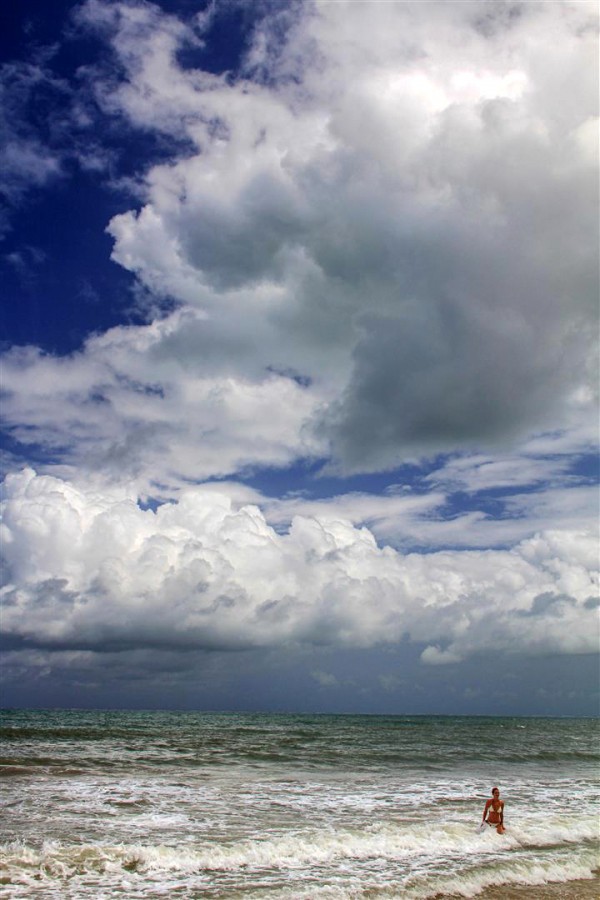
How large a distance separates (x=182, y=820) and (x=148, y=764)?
1782 cm

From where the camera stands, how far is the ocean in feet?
46.9

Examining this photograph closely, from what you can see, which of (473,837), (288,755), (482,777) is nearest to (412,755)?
(288,755)

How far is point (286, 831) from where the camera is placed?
1892cm

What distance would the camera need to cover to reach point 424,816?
2189cm

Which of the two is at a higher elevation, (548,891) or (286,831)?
(548,891)

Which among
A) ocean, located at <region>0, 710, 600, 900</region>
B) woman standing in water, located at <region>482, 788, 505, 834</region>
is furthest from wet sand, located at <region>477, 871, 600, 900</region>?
woman standing in water, located at <region>482, 788, 505, 834</region>

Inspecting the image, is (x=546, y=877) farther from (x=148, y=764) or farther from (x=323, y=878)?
(x=148, y=764)

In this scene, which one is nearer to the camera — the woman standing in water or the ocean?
the ocean

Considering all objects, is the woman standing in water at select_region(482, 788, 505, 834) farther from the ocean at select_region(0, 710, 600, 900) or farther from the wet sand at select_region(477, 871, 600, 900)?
the wet sand at select_region(477, 871, 600, 900)

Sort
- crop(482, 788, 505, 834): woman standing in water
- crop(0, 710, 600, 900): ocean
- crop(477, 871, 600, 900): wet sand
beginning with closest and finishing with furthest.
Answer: crop(477, 871, 600, 900): wet sand
crop(0, 710, 600, 900): ocean
crop(482, 788, 505, 834): woman standing in water

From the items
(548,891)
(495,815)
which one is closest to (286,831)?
(495,815)

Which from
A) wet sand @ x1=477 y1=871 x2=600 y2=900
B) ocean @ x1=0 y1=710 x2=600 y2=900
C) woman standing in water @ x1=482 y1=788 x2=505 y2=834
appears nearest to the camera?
wet sand @ x1=477 y1=871 x2=600 y2=900

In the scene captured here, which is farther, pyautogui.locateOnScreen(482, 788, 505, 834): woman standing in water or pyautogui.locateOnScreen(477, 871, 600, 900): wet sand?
pyautogui.locateOnScreen(482, 788, 505, 834): woman standing in water

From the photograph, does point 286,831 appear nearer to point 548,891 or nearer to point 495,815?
point 495,815
